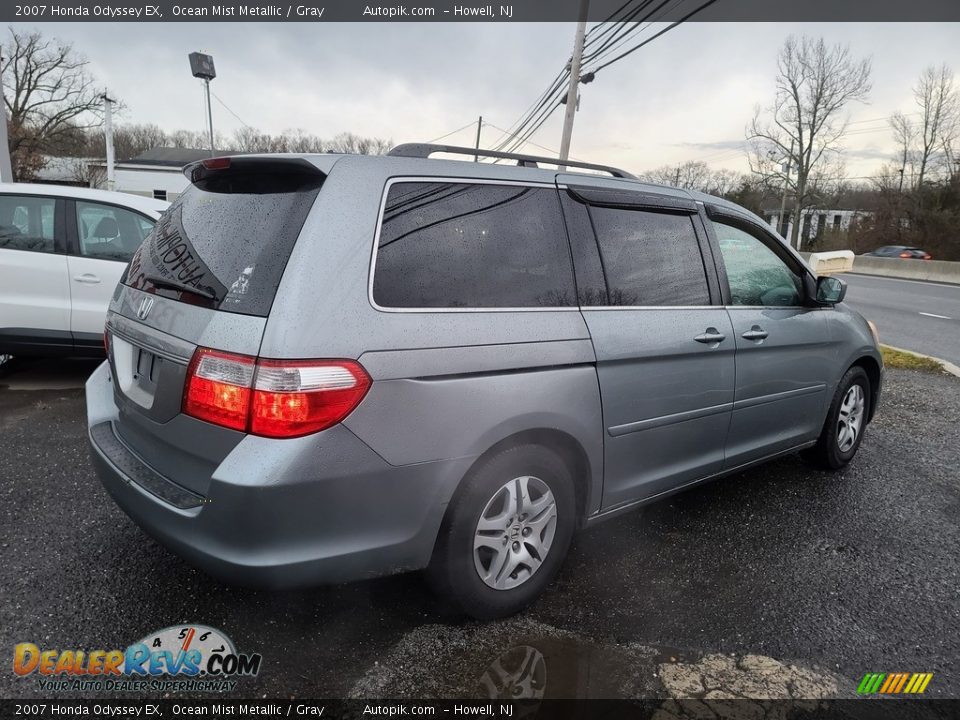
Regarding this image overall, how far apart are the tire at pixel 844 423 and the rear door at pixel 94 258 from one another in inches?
208

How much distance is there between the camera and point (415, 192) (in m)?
2.30

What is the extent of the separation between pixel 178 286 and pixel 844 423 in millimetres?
4163

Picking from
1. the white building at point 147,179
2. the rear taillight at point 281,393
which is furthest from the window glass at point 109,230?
the white building at point 147,179

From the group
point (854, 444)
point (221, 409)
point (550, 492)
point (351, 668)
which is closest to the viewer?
point (221, 409)

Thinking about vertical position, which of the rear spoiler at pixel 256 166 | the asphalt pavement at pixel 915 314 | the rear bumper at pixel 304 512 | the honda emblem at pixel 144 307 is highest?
the rear spoiler at pixel 256 166

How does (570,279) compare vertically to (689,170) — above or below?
below

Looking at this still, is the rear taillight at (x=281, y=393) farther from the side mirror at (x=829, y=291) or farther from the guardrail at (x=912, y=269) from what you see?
the guardrail at (x=912, y=269)

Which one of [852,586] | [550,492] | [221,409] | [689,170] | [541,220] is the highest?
[689,170]

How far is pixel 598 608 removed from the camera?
2670 mm

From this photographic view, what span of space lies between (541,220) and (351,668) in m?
1.86

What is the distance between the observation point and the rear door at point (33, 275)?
5016 millimetres

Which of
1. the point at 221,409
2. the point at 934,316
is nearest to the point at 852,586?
the point at 221,409

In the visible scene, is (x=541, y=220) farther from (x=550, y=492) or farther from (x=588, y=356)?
(x=550, y=492)

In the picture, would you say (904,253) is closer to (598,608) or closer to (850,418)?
(850,418)
